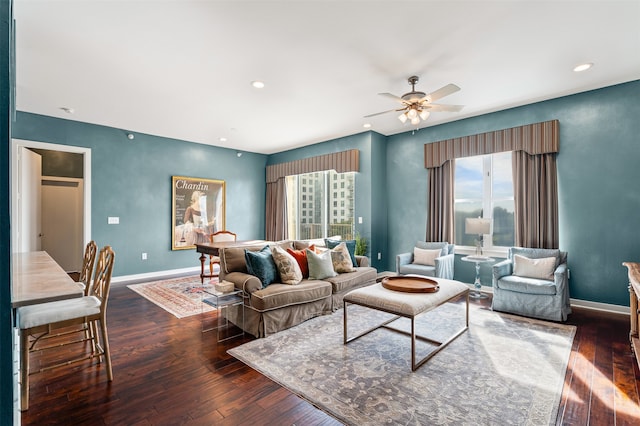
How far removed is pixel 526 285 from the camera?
141 inches

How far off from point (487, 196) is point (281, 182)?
4469 millimetres

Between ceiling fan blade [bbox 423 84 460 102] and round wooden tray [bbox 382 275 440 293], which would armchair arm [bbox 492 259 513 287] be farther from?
ceiling fan blade [bbox 423 84 460 102]

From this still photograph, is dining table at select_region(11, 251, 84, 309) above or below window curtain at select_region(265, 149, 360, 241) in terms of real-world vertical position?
below

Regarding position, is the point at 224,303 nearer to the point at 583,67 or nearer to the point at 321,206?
the point at 321,206

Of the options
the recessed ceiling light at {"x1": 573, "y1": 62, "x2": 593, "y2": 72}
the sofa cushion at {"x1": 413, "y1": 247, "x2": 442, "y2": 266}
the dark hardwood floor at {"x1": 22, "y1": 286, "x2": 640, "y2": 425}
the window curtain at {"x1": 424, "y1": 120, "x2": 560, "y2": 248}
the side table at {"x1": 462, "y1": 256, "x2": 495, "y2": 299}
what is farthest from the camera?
the sofa cushion at {"x1": 413, "y1": 247, "x2": 442, "y2": 266}

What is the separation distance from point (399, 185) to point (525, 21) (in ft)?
11.5

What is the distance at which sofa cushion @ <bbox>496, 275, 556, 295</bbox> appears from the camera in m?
3.47

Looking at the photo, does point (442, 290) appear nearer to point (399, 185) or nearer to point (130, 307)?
point (399, 185)

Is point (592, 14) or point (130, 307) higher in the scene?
point (592, 14)

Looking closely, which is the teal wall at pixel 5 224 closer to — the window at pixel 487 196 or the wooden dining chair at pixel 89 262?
the wooden dining chair at pixel 89 262

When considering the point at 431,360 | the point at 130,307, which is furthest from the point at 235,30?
the point at 130,307

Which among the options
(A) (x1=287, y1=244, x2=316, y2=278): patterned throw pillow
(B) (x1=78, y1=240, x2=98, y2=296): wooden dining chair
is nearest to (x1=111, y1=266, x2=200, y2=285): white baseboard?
(B) (x1=78, y1=240, x2=98, y2=296): wooden dining chair

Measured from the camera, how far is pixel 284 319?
326 cm

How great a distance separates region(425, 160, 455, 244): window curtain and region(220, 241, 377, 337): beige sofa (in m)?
2.04
